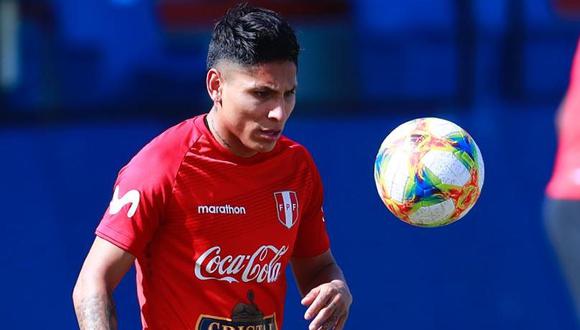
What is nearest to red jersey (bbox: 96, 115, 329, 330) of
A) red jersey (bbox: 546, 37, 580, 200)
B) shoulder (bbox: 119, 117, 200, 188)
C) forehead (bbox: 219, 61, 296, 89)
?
shoulder (bbox: 119, 117, 200, 188)

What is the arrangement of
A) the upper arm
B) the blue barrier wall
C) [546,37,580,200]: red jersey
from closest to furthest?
the upper arm < [546,37,580,200]: red jersey < the blue barrier wall

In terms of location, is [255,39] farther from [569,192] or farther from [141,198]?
[569,192]

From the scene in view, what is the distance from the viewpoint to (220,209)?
141 inches

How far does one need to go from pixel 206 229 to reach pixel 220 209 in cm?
8

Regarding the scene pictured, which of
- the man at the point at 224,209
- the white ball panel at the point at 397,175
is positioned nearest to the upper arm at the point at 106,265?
the man at the point at 224,209

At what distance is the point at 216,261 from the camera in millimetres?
3559

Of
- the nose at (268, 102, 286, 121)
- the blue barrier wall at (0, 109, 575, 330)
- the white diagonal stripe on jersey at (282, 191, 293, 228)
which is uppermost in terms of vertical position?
the nose at (268, 102, 286, 121)

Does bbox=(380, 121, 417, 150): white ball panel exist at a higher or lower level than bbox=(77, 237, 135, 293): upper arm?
higher

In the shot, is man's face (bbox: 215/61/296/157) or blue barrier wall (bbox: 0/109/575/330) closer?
man's face (bbox: 215/61/296/157)

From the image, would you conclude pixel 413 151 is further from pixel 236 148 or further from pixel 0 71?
pixel 0 71

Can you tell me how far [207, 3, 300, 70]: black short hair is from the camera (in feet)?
11.4

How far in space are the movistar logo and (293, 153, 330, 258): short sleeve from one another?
0.96ft

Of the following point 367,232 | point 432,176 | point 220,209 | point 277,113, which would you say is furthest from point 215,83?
point 367,232

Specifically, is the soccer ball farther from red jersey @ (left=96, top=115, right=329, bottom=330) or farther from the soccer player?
the soccer player
